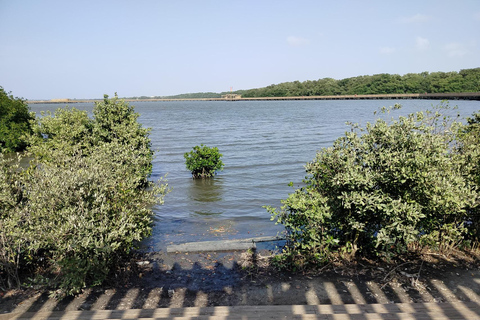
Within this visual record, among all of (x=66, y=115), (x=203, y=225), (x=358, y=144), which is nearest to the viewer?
(x=358, y=144)

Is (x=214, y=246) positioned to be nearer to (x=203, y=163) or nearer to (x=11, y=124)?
(x=203, y=163)

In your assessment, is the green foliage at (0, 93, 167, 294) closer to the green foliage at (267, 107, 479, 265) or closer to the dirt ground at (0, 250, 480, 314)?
the dirt ground at (0, 250, 480, 314)

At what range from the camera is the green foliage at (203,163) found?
709 inches

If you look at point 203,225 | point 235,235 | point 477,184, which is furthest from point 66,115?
point 477,184

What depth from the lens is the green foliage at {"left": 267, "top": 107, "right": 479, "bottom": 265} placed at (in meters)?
5.70

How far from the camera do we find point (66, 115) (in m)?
17.0

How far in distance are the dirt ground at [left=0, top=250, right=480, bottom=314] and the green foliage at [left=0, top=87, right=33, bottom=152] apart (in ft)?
77.2

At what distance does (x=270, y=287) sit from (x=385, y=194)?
8.02ft

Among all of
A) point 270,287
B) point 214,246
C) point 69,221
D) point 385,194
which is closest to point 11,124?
point 214,246

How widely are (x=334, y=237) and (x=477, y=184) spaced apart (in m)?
2.89

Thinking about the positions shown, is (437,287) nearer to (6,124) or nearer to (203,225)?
(203,225)

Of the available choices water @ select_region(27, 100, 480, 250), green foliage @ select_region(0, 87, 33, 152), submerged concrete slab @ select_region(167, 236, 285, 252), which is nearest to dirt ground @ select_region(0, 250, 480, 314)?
submerged concrete slab @ select_region(167, 236, 285, 252)

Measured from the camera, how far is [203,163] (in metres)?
18.0

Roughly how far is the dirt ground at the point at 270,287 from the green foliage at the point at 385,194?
407mm
